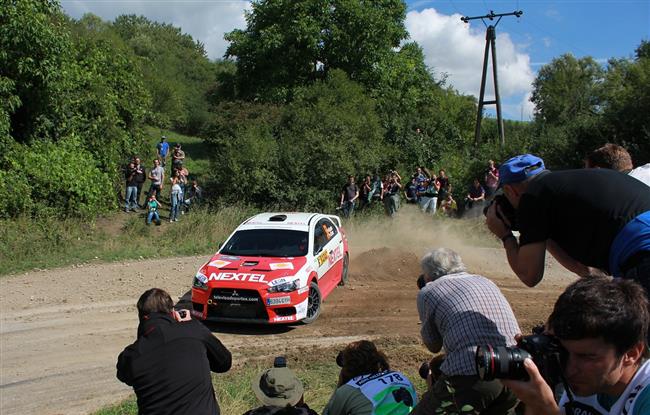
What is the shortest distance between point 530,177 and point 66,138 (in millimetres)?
21039

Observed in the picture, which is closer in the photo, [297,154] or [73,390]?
[73,390]

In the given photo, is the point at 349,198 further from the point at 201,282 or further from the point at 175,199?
the point at 201,282

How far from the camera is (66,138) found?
21453 mm

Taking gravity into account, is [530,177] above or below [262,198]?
above

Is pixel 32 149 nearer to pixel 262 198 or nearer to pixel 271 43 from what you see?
pixel 262 198

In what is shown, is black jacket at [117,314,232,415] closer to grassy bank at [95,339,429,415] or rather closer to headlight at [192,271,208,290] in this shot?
grassy bank at [95,339,429,415]

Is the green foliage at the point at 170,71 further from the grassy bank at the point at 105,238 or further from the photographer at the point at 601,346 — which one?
the photographer at the point at 601,346

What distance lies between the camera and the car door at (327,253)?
1124 centimetres

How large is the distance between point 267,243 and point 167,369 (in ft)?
24.0

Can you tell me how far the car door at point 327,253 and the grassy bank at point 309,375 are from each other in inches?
98.8

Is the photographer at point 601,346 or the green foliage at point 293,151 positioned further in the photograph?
the green foliage at point 293,151

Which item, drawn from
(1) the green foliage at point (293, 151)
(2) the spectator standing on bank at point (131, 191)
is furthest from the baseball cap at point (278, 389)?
(1) the green foliage at point (293, 151)

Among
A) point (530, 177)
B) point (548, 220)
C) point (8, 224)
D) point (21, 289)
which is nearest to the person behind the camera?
point (548, 220)

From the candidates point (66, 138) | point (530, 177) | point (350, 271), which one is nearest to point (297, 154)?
point (66, 138)
